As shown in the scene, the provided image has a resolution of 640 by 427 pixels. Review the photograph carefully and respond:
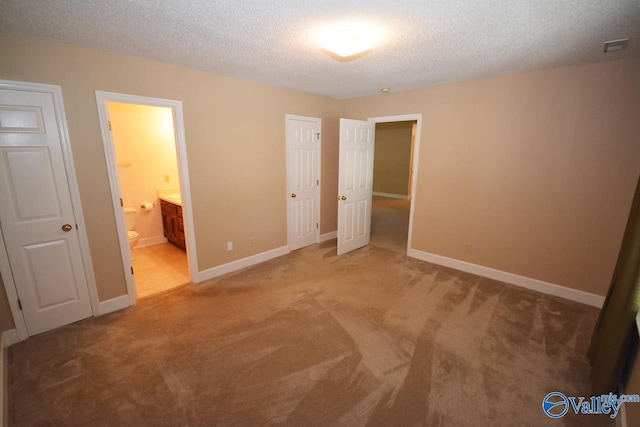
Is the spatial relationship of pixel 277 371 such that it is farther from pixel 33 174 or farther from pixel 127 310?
pixel 33 174

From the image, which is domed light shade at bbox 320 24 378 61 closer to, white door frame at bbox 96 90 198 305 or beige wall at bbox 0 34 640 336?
beige wall at bbox 0 34 640 336

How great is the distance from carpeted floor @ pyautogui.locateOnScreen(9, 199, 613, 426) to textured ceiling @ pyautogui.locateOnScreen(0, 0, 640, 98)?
2.49m

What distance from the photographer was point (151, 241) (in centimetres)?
463

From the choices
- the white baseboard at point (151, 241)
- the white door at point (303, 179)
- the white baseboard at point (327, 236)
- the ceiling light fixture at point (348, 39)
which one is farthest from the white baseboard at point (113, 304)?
the ceiling light fixture at point (348, 39)

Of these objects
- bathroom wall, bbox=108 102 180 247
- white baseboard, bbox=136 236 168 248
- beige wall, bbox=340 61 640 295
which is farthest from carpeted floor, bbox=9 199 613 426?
bathroom wall, bbox=108 102 180 247

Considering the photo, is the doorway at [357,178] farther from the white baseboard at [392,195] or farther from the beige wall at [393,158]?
the white baseboard at [392,195]

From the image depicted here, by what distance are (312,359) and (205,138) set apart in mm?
2654

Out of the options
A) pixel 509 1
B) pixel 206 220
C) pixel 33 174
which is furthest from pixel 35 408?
pixel 509 1

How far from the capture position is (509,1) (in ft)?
5.15

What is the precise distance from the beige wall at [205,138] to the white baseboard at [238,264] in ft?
0.25

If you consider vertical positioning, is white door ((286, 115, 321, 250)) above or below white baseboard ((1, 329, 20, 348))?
above

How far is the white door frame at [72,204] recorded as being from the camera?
2.12 meters

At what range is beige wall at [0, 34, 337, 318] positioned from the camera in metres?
2.26

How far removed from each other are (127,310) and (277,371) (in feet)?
6.07
